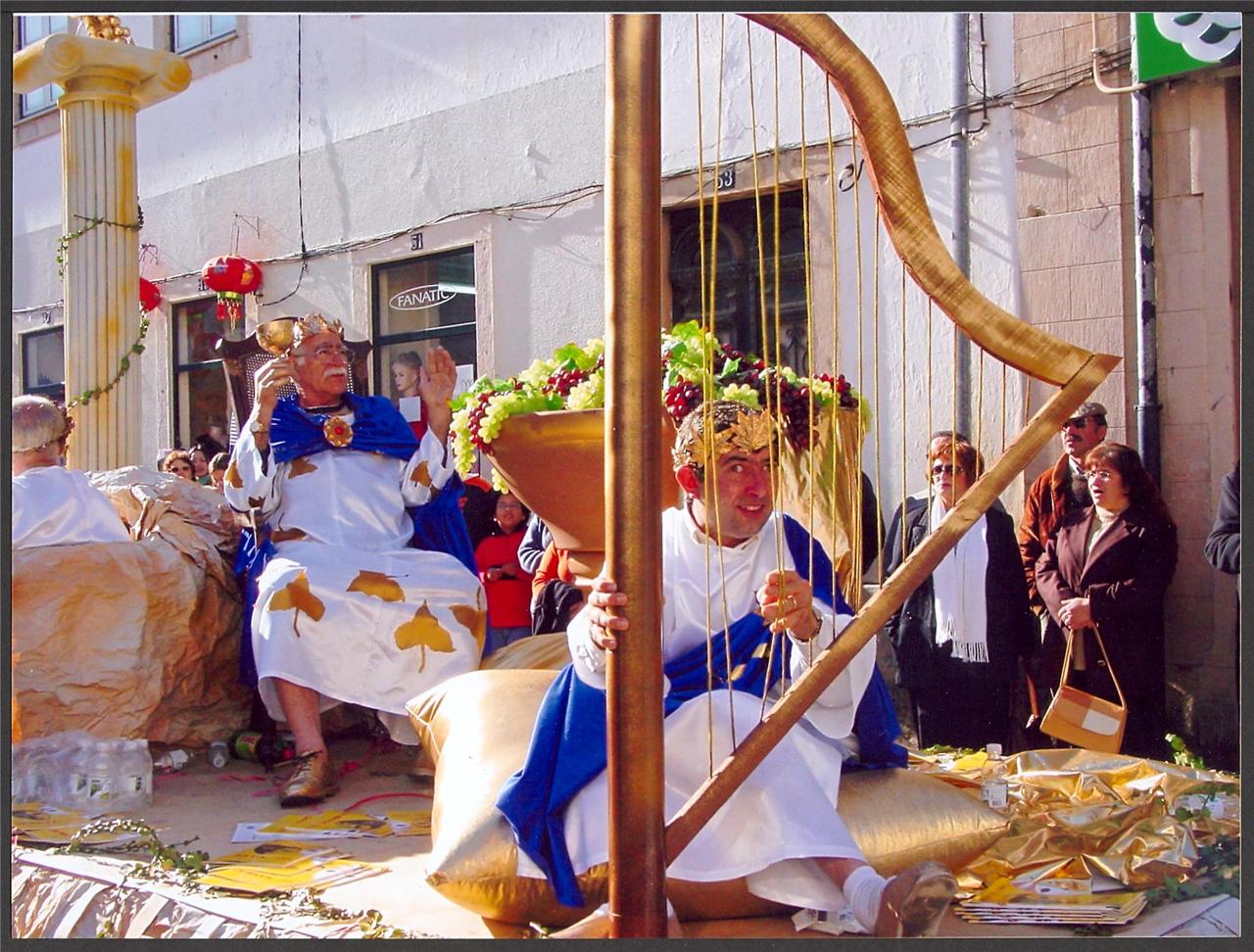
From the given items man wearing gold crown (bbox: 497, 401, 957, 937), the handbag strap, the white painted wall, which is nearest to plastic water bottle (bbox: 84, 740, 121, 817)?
man wearing gold crown (bbox: 497, 401, 957, 937)

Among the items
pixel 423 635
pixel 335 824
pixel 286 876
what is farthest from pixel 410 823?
pixel 423 635

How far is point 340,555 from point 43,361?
18.5 feet

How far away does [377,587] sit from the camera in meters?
4.41

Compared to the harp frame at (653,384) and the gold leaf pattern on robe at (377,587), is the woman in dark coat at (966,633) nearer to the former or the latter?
the gold leaf pattern on robe at (377,587)

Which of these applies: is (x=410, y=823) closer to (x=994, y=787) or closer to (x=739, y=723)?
(x=739, y=723)

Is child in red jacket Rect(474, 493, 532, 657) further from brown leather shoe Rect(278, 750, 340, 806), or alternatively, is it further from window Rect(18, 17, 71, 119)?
window Rect(18, 17, 71, 119)

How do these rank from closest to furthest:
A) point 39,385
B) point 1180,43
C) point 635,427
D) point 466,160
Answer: point 635,427
point 1180,43
point 466,160
point 39,385

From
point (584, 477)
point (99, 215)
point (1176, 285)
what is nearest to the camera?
point (584, 477)

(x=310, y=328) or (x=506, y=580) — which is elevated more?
(x=310, y=328)

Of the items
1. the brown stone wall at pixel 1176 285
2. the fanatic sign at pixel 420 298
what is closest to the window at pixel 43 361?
the fanatic sign at pixel 420 298

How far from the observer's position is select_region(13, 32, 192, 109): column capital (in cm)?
597

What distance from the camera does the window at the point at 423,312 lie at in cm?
822

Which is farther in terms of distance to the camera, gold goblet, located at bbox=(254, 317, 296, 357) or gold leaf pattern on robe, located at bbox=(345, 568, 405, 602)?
gold goblet, located at bbox=(254, 317, 296, 357)

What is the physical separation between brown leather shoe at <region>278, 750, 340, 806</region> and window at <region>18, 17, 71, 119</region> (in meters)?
5.26
